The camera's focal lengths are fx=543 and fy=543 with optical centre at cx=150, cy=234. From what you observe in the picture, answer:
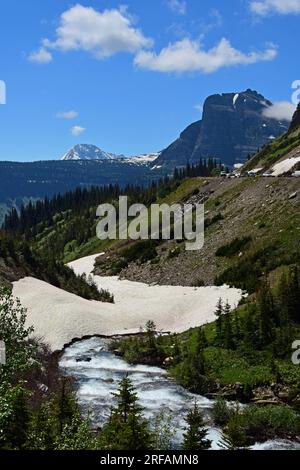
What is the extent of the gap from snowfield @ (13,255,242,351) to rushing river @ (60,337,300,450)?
264 cm

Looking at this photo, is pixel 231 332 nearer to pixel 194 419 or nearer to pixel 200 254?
pixel 194 419

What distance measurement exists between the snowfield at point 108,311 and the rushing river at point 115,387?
264 cm

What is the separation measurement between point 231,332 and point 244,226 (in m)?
42.7

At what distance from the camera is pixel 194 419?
26.9 meters

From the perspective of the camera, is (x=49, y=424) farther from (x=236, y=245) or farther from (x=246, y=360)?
(x=236, y=245)

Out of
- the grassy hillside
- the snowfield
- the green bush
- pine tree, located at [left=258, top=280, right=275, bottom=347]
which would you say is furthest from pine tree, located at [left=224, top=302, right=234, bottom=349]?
the green bush

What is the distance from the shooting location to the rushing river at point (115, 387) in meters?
36.0

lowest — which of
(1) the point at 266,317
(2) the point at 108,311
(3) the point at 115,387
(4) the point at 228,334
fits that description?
Answer: (3) the point at 115,387

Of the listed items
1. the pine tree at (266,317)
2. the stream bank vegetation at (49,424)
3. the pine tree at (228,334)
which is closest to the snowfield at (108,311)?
the pine tree at (228,334)

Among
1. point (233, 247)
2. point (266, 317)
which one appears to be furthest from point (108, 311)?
point (233, 247)

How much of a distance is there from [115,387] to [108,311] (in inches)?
881

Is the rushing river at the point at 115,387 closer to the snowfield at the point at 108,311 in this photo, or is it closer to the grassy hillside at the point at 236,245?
the snowfield at the point at 108,311

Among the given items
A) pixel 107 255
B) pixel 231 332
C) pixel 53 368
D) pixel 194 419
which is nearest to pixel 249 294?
pixel 231 332

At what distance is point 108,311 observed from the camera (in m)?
65.0
